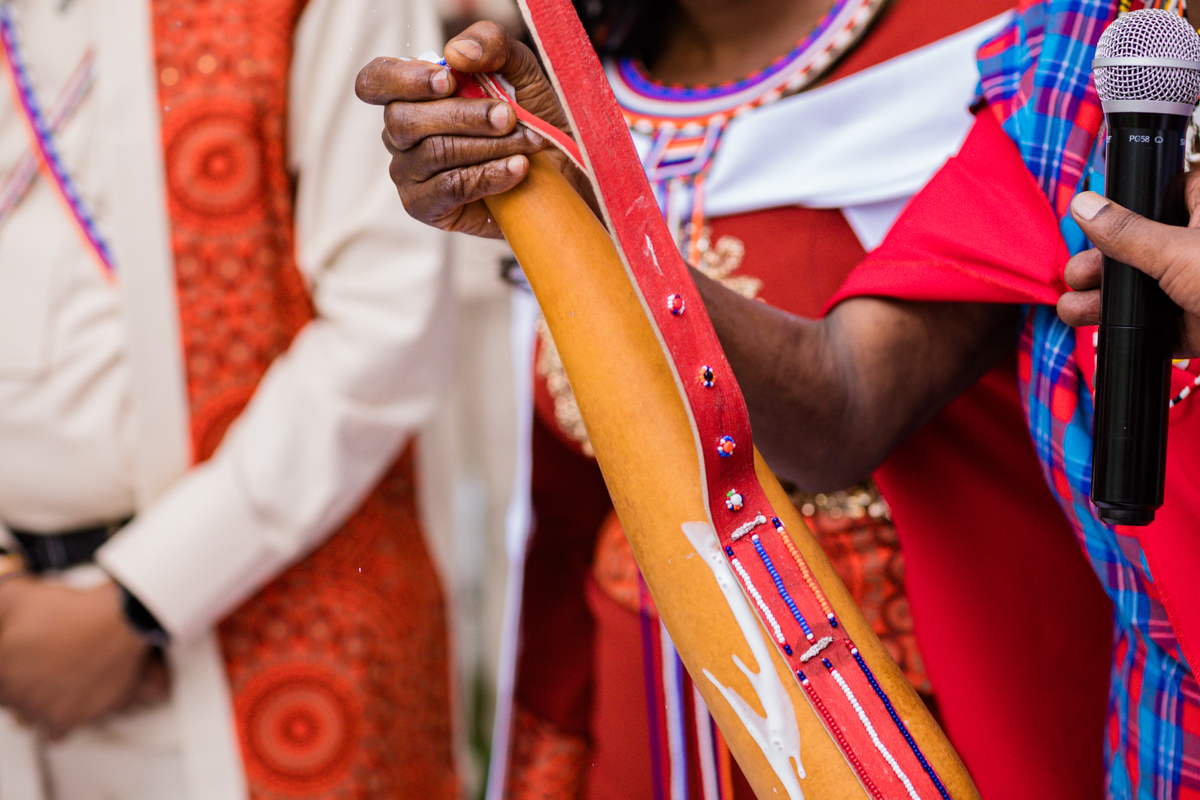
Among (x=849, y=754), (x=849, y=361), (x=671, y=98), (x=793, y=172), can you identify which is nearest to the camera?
(x=849, y=754)

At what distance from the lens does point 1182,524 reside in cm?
61

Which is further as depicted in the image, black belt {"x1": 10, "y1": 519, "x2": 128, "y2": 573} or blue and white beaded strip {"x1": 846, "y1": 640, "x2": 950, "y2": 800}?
black belt {"x1": 10, "y1": 519, "x2": 128, "y2": 573}

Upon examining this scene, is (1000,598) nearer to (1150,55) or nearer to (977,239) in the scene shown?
(977,239)

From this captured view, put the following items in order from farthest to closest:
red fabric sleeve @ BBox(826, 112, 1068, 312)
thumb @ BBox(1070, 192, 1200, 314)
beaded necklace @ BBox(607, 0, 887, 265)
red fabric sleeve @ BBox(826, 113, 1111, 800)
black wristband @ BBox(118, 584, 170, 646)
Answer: black wristband @ BBox(118, 584, 170, 646) → beaded necklace @ BBox(607, 0, 887, 265) → red fabric sleeve @ BBox(826, 113, 1111, 800) → red fabric sleeve @ BBox(826, 112, 1068, 312) → thumb @ BBox(1070, 192, 1200, 314)

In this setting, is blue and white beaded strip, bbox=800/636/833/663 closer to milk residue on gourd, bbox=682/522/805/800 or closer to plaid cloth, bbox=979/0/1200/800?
milk residue on gourd, bbox=682/522/805/800

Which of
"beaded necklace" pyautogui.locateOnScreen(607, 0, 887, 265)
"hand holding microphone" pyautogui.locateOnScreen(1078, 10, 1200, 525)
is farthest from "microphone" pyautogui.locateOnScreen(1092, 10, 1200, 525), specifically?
"beaded necklace" pyautogui.locateOnScreen(607, 0, 887, 265)

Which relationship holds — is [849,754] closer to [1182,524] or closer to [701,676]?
[701,676]

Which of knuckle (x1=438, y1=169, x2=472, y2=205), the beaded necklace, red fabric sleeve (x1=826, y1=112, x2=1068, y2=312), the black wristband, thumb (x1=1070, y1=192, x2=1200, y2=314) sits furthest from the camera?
the black wristband

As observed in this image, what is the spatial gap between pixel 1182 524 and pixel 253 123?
0.92 m

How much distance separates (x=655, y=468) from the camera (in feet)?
1.81

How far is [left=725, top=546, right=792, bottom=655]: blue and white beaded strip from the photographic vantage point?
530 mm

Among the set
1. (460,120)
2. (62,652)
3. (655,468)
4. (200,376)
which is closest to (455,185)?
(460,120)

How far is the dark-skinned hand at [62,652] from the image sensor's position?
1.06 meters

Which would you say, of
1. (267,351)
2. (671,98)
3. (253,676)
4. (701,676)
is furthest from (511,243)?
(253,676)
